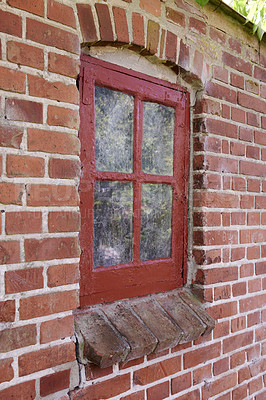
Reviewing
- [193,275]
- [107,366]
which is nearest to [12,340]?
[107,366]

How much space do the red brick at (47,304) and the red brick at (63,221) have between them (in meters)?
0.24

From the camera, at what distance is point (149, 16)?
161cm

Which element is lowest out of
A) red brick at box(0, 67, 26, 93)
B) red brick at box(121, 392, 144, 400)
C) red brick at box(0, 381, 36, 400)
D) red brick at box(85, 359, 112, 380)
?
red brick at box(121, 392, 144, 400)

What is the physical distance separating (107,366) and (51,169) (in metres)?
0.80

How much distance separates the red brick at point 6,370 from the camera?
1.17 metres

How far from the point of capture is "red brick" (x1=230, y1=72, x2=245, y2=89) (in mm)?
2016

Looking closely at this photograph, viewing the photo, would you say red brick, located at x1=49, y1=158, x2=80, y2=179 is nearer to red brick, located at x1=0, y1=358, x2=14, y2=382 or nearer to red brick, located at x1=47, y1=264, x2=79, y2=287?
red brick, located at x1=47, y1=264, x2=79, y2=287

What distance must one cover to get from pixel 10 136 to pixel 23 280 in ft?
1.64

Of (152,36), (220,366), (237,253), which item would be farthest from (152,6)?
(220,366)

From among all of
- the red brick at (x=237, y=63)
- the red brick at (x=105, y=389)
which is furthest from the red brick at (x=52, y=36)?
the red brick at (x=105, y=389)

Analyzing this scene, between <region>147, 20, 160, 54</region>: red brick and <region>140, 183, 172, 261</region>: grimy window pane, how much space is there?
0.64 m

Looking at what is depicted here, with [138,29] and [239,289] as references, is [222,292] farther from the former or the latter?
[138,29]

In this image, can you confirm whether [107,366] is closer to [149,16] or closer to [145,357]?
[145,357]

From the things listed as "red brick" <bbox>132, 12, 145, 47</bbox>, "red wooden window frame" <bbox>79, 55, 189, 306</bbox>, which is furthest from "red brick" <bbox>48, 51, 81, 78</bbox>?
"red brick" <bbox>132, 12, 145, 47</bbox>
